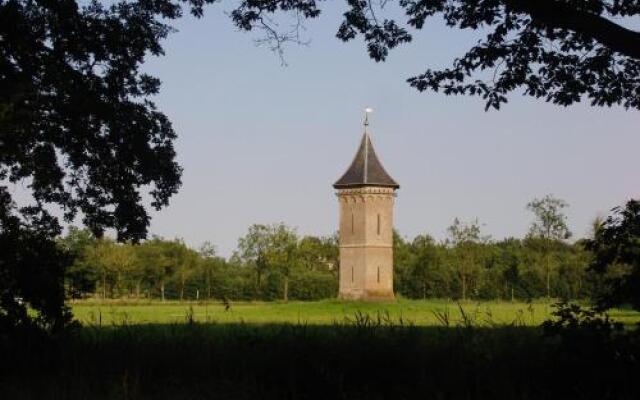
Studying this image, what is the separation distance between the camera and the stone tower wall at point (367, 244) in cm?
5638

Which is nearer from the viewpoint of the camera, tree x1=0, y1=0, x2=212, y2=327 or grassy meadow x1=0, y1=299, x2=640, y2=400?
grassy meadow x1=0, y1=299, x2=640, y2=400

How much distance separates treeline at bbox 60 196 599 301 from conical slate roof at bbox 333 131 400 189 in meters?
13.9

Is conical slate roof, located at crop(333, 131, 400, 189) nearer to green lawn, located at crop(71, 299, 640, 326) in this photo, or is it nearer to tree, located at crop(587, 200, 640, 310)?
green lawn, located at crop(71, 299, 640, 326)

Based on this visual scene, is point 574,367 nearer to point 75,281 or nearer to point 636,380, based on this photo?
point 636,380

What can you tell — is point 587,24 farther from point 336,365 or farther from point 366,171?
point 366,171

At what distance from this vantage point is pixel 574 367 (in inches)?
228

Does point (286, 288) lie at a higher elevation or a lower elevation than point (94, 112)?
lower

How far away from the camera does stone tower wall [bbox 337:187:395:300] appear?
5638cm

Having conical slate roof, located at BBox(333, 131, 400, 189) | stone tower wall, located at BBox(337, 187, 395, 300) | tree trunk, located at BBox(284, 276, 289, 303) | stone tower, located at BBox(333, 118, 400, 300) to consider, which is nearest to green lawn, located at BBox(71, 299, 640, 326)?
stone tower wall, located at BBox(337, 187, 395, 300)

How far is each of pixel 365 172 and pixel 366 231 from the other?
4892mm

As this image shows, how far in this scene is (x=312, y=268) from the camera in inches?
3228

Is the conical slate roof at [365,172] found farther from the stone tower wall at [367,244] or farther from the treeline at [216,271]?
the treeline at [216,271]

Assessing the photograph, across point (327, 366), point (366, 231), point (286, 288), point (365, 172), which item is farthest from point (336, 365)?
point (286, 288)

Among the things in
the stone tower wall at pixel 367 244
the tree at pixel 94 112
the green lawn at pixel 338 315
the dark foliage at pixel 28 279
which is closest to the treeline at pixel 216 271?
the stone tower wall at pixel 367 244
